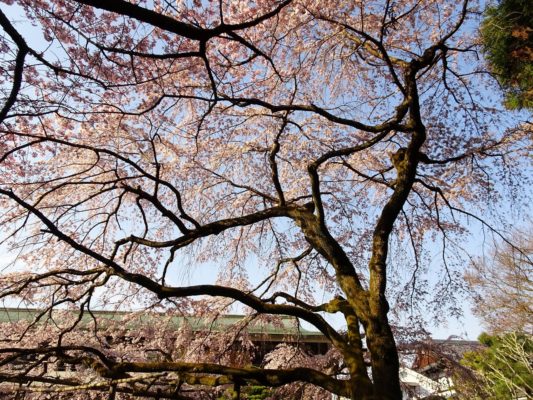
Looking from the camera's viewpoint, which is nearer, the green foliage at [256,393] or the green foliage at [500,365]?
the green foliage at [500,365]

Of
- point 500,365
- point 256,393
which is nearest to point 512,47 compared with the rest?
point 500,365

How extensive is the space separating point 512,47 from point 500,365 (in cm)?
857

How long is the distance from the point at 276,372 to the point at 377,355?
0.99 metres

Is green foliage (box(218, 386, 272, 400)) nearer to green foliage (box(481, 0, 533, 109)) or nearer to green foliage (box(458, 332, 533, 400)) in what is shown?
green foliage (box(458, 332, 533, 400))

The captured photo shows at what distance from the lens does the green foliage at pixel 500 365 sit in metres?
8.52

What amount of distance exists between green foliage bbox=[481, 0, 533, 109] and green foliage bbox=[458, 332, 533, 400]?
485cm

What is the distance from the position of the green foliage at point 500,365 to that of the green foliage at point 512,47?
4.85 meters

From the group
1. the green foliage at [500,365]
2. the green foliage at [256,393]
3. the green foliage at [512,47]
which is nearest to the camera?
A: the green foliage at [512,47]

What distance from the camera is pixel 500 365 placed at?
11023mm

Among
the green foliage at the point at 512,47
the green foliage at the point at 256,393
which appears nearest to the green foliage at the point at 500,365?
the green foliage at the point at 256,393

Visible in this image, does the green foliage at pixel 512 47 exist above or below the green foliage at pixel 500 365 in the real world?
above

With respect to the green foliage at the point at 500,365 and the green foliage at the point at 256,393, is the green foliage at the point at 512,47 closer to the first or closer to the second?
the green foliage at the point at 500,365

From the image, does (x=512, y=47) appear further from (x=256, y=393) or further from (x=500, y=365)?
(x=256, y=393)

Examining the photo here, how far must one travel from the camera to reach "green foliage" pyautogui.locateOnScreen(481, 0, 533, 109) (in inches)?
258
